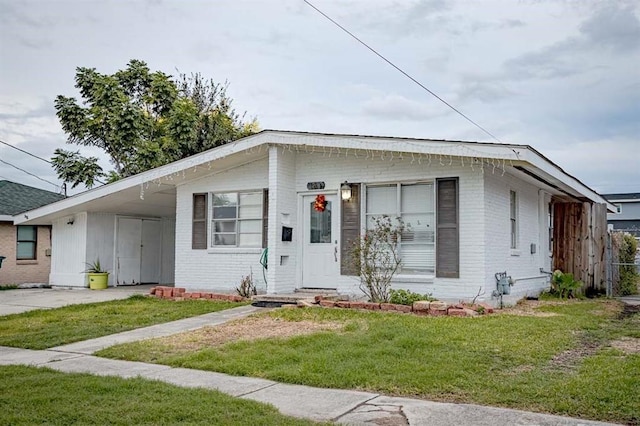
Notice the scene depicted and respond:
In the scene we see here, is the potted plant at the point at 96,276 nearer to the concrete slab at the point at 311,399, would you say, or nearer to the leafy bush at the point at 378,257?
the leafy bush at the point at 378,257

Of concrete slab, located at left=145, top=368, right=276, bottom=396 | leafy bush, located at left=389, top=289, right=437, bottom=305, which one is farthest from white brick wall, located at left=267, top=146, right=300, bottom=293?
concrete slab, located at left=145, top=368, right=276, bottom=396

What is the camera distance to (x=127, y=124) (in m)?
24.5

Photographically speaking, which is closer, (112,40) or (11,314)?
(11,314)

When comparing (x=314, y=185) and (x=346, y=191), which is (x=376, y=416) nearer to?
(x=346, y=191)

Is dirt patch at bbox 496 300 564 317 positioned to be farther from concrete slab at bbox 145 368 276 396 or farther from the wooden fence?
concrete slab at bbox 145 368 276 396

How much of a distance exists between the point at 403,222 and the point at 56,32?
9.67 m

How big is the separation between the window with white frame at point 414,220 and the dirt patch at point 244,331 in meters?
2.77

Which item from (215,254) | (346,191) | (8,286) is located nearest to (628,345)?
(346,191)

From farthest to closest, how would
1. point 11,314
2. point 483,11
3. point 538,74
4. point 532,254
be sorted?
point 538,74
point 532,254
point 483,11
point 11,314

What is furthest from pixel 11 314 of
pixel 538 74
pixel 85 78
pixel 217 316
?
pixel 85 78

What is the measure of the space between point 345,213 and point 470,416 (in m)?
7.68

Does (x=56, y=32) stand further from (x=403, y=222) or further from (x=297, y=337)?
(x=297, y=337)

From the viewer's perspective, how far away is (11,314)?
11.2m

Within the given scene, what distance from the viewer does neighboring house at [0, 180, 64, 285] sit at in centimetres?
1812
